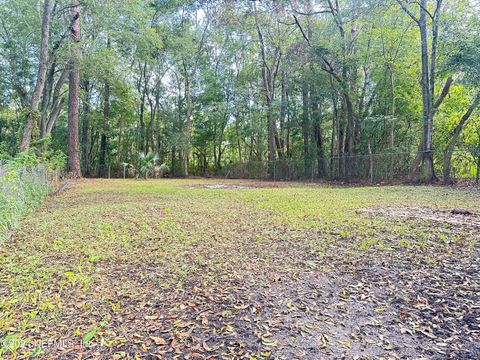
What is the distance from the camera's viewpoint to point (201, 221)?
409cm

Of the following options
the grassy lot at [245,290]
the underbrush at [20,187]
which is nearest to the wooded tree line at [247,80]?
the underbrush at [20,187]

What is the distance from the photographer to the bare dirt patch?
355 cm

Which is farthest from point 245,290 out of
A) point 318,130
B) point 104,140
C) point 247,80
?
point 104,140

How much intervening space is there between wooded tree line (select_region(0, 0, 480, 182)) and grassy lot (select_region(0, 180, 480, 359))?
4.86 metres

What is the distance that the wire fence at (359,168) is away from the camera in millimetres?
8508

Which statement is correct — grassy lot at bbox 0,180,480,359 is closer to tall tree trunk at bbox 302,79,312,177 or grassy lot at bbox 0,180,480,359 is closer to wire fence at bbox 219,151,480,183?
wire fence at bbox 219,151,480,183

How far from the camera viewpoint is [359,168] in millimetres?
11344

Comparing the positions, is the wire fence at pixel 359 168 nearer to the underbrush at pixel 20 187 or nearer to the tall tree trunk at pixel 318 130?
the tall tree trunk at pixel 318 130

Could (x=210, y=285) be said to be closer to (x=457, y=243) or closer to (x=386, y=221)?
(x=457, y=243)

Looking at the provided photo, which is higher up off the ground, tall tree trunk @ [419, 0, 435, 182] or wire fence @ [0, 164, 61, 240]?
tall tree trunk @ [419, 0, 435, 182]

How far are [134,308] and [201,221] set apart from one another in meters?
2.21

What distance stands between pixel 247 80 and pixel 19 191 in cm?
1591

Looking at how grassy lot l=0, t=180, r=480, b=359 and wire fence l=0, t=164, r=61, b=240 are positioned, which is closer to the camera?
grassy lot l=0, t=180, r=480, b=359

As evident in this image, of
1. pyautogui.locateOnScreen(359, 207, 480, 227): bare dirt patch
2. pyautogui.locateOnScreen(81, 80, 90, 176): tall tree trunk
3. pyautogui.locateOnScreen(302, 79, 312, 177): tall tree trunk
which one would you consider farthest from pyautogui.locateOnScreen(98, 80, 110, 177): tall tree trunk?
pyautogui.locateOnScreen(359, 207, 480, 227): bare dirt patch
